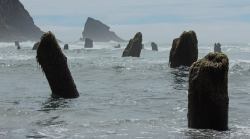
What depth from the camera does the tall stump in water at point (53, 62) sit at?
28656mm

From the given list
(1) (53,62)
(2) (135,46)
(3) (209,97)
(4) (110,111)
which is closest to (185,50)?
(1) (53,62)

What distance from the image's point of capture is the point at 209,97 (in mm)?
18984

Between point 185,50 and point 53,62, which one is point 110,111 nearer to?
point 53,62

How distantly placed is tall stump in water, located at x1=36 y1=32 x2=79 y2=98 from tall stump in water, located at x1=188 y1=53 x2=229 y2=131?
11.2 meters

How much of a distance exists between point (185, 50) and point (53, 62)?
29.7 meters

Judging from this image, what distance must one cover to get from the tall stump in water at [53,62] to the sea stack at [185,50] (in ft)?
92.9

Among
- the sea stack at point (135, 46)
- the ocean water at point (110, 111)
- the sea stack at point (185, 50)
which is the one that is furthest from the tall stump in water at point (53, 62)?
the sea stack at point (135, 46)

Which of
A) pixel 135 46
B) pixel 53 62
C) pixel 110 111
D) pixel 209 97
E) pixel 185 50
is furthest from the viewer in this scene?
pixel 135 46

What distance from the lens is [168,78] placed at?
146 feet

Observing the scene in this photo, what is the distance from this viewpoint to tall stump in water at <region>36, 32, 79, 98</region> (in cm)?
2866

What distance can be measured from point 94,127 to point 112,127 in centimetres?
69

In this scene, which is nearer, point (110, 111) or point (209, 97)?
point (209, 97)

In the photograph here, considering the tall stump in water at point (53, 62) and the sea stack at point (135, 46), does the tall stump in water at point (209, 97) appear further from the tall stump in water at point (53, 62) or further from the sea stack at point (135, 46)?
the sea stack at point (135, 46)

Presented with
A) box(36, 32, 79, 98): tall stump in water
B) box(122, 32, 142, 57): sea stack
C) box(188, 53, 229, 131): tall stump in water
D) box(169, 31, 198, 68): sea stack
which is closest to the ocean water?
box(188, 53, 229, 131): tall stump in water
